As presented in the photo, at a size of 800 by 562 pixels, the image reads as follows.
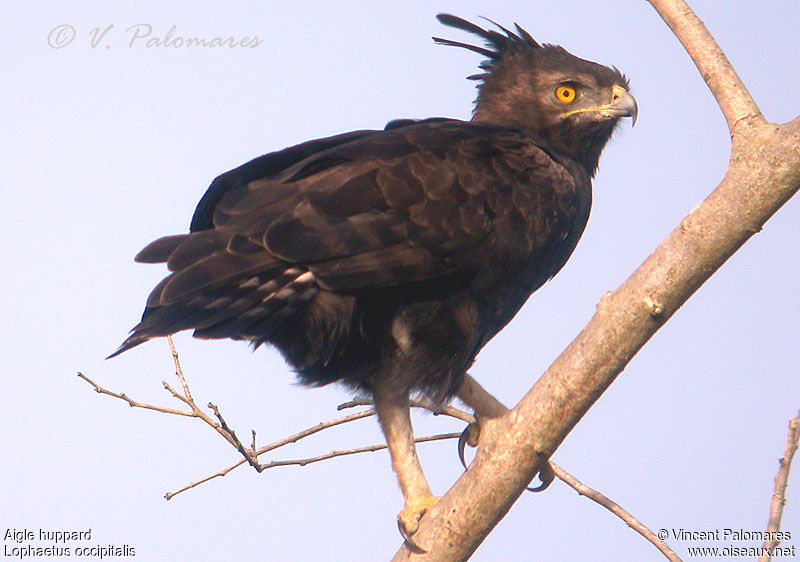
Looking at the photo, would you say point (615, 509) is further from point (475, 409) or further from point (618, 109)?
point (618, 109)

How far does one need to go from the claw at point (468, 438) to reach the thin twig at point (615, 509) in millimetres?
589

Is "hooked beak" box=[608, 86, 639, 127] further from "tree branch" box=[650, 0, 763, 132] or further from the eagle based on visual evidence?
"tree branch" box=[650, 0, 763, 132]

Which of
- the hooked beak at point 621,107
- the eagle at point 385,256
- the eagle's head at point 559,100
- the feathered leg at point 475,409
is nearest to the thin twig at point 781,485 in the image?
the eagle at point 385,256

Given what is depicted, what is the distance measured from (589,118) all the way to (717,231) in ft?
9.00

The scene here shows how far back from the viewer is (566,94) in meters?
6.54

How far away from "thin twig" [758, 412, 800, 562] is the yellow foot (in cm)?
158

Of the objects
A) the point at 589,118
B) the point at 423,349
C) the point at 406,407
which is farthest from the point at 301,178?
the point at 589,118

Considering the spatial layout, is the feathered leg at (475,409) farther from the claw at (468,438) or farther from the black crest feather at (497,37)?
the black crest feather at (497,37)

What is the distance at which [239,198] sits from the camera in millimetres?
4883

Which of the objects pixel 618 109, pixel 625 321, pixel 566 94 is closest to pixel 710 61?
pixel 625 321

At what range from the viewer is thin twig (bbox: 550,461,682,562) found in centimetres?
479

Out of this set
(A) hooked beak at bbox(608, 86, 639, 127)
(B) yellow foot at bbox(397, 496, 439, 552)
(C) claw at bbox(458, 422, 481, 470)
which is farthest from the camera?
(A) hooked beak at bbox(608, 86, 639, 127)

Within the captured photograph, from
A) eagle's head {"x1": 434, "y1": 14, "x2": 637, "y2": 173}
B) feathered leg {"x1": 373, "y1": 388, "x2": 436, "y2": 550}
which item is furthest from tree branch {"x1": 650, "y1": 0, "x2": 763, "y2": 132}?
feathered leg {"x1": 373, "y1": 388, "x2": 436, "y2": 550}

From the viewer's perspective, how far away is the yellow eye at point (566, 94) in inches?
257
